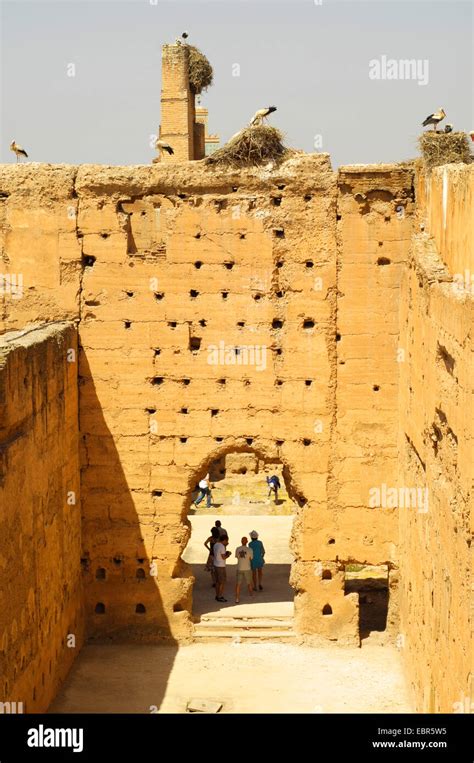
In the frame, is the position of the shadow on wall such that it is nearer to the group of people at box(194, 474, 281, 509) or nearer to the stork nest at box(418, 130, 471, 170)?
the stork nest at box(418, 130, 471, 170)

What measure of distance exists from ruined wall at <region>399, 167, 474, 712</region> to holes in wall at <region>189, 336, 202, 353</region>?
99.1 inches

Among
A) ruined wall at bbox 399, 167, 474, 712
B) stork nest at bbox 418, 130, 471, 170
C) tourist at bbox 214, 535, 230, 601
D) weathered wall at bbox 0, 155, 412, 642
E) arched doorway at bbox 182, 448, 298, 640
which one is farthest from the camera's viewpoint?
tourist at bbox 214, 535, 230, 601

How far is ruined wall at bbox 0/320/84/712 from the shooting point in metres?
10.8

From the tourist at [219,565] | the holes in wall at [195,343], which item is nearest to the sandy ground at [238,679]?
the tourist at [219,565]

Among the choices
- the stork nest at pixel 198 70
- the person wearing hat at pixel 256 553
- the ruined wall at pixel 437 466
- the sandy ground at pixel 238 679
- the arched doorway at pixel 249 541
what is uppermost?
the stork nest at pixel 198 70

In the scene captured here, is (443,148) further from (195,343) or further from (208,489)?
(208,489)

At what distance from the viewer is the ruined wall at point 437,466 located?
9148 millimetres

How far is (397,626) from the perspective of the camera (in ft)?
47.5

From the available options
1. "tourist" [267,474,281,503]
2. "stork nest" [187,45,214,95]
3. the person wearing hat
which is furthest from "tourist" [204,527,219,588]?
"stork nest" [187,45,214,95]

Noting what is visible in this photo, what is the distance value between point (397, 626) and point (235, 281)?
15.7 feet

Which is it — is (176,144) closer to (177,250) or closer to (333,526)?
(177,250)

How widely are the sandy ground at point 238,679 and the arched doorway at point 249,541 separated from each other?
0.43 metres

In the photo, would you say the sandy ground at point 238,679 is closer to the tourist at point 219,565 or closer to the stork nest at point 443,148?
the tourist at point 219,565

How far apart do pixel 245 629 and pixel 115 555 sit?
6.26ft
